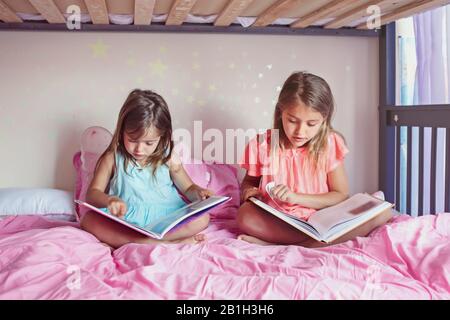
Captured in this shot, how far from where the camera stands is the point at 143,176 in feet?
4.91

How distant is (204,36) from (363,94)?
2.02 feet

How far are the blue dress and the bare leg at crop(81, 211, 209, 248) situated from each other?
4.3 inches

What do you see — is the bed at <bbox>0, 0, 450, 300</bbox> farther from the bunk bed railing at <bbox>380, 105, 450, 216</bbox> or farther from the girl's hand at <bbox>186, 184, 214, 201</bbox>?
the bunk bed railing at <bbox>380, 105, 450, 216</bbox>

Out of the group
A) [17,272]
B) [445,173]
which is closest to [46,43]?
[17,272]

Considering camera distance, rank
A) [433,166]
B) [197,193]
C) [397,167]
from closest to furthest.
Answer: [197,193]
[433,166]
[397,167]

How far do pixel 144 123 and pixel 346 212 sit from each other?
1.82 feet

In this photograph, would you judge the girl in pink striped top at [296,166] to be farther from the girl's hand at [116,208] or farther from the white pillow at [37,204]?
the white pillow at [37,204]

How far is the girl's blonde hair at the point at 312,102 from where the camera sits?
4.66ft

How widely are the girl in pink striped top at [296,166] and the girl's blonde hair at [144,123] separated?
0.78 feet

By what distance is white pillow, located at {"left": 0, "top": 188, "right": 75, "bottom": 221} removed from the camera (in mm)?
1605

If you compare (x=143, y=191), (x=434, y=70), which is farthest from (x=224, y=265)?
(x=434, y=70)

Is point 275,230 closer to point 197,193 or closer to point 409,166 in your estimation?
point 197,193

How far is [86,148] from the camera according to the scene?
5.66ft

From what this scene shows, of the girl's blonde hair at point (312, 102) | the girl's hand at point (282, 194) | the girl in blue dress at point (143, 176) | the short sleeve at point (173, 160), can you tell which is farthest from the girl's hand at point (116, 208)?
the girl's blonde hair at point (312, 102)
